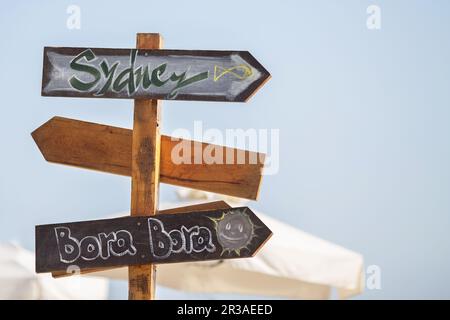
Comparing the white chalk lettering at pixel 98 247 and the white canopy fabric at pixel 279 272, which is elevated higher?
the white chalk lettering at pixel 98 247

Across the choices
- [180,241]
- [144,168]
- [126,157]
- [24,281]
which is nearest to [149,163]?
[144,168]

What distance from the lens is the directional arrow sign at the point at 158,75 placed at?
13.3 ft

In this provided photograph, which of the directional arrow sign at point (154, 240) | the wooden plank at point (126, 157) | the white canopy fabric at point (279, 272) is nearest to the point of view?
the directional arrow sign at point (154, 240)

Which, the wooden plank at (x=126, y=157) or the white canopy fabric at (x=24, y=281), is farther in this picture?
the white canopy fabric at (x=24, y=281)

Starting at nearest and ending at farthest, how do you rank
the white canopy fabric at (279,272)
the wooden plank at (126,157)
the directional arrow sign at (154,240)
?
the directional arrow sign at (154,240) → the wooden plank at (126,157) → the white canopy fabric at (279,272)

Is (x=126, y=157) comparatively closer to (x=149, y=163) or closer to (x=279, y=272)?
(x=149, y=163)

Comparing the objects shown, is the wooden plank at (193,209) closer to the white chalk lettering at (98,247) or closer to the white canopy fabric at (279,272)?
the white chalk lettering at (98,247)

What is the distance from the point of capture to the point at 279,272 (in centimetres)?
770

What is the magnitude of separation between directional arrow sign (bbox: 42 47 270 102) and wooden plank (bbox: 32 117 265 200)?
201 millimetres

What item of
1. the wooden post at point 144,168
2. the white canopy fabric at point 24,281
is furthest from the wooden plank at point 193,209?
the white canopy fabric at point 24,281

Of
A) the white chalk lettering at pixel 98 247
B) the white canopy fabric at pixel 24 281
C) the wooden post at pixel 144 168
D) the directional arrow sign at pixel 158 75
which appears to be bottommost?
the white canopy fabric at pixel 24 281

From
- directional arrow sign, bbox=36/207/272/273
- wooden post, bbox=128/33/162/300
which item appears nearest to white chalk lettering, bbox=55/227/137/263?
directional arrow sign, bbox=36/207/272/273

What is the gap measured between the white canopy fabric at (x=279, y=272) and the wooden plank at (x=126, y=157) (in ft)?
11.3
